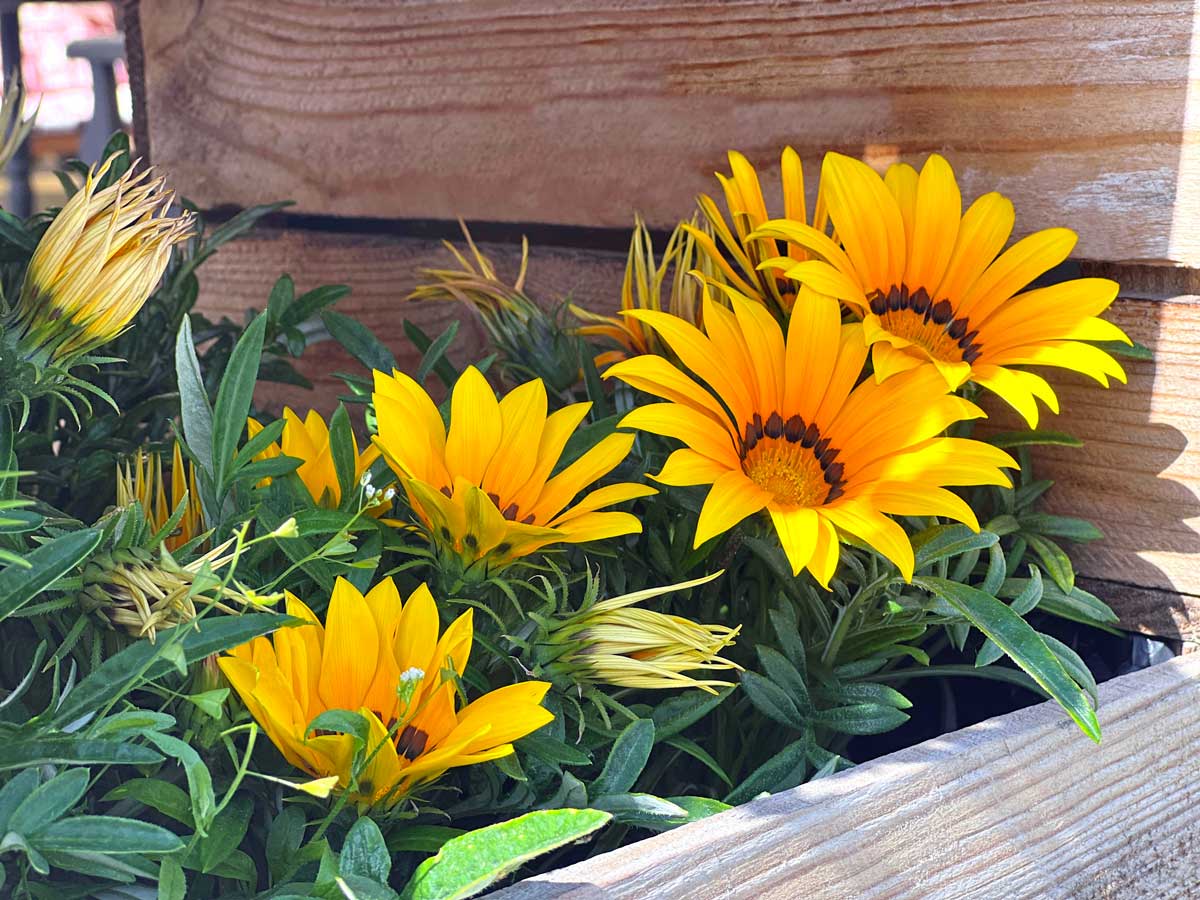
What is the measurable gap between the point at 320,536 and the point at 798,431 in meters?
0.24

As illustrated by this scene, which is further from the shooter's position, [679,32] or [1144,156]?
[679,32]

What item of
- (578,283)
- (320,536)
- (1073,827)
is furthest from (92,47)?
(1073,827)

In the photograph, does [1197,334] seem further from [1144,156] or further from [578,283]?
[578,283]

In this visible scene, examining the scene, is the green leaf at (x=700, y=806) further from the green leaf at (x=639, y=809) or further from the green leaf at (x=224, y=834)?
the green leaf at (x=224, y=834)

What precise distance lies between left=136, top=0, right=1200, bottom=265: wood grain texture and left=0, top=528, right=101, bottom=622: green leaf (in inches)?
21.2

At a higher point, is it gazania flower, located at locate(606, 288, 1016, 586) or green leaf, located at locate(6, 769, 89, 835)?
gazania flower, located at locate(606, 288, 1016, 586)

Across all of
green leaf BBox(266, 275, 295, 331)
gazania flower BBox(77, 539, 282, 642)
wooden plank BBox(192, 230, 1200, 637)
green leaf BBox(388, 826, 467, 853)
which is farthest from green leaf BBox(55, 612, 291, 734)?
wooden plank BBox(192, 230, 1200, 637)

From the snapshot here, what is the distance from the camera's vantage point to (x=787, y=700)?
57cm

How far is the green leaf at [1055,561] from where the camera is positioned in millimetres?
627

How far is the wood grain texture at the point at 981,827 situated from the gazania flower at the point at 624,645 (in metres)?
0.06

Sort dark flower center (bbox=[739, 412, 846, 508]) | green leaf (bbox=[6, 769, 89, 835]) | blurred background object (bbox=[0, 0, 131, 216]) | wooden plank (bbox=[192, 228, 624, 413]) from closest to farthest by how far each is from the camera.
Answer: green leaf (bbox=[6, 769, 89, 835]) → dark flower center (bbox=[739, 412, 846, 508]) → wooden plank (bbox=[192, 228, 624, 413]) → blurred background object (bbox=[0, 0, 131, 216])

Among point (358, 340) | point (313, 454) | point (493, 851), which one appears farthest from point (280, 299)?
point (493, 851)

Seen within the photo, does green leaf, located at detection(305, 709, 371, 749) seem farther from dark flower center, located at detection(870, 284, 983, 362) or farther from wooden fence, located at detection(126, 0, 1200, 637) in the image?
wooden fence, located at detection(126, 0, 1200, 637)

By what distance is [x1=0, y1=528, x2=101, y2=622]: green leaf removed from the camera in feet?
1.27
